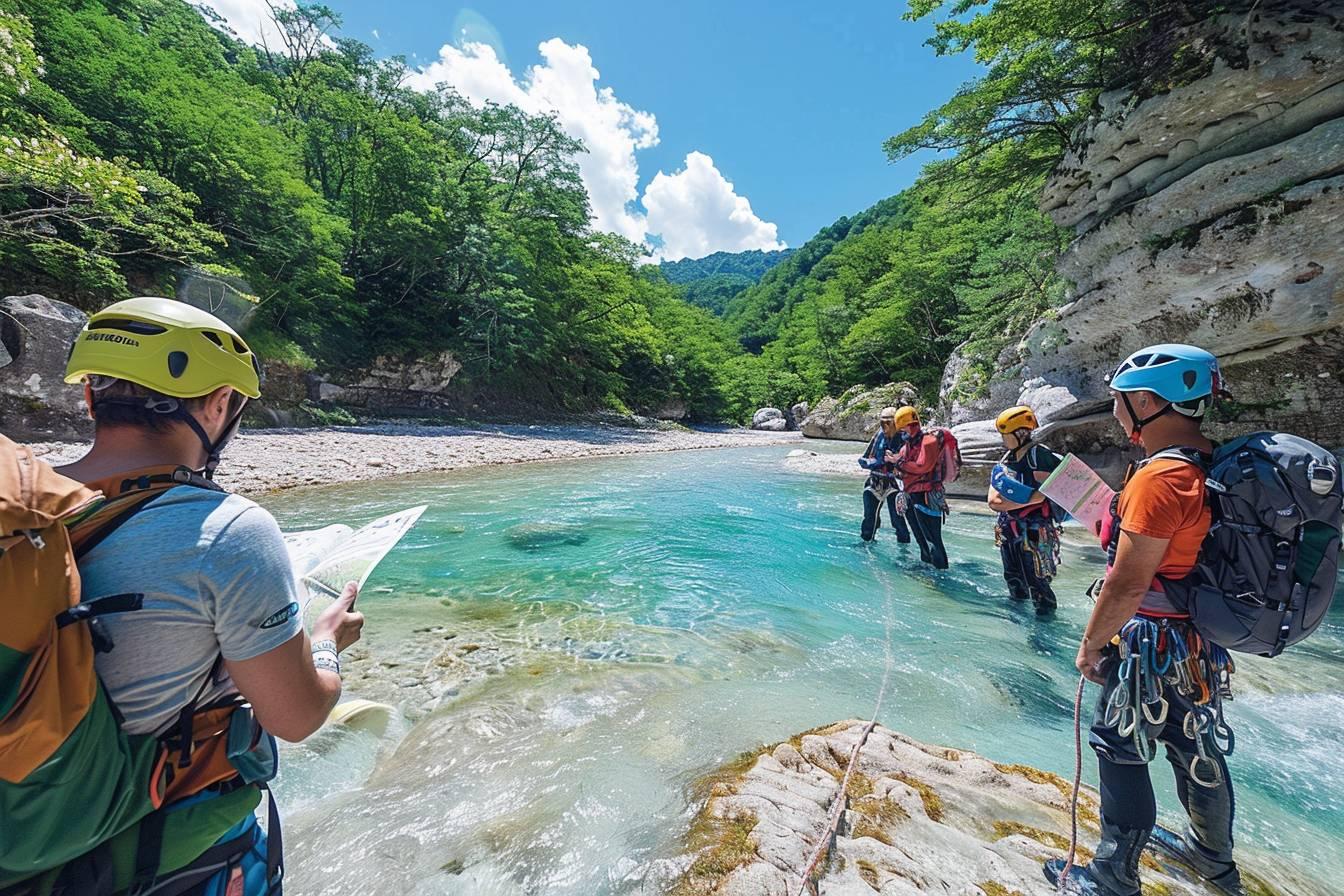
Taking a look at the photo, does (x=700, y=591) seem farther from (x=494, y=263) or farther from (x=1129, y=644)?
(x=494, y=263)

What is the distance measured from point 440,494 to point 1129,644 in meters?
12.6

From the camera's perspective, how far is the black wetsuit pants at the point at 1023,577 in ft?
19.6

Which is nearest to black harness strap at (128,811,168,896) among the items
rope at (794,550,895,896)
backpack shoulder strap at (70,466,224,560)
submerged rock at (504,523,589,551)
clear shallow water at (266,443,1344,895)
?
backpack shoulder strap at (70,466,224,560)

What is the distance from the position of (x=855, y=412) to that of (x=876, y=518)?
2830cm

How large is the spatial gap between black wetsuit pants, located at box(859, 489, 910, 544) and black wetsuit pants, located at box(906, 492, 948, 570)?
561mm

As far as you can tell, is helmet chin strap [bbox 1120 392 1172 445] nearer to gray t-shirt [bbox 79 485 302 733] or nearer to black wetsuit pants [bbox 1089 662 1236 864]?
black wetsuit pants [bbox 1089 662 1236 864]

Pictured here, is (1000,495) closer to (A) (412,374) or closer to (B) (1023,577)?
(B) (1023,577)

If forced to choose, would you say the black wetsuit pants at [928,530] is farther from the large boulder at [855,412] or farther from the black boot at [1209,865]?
the large boulder at [855,412]

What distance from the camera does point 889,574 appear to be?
755cm

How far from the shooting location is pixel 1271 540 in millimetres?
2053

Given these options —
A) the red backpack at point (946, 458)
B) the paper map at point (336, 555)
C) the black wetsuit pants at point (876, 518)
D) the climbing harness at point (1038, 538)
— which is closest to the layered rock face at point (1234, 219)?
the red backpack at point (946, 458)

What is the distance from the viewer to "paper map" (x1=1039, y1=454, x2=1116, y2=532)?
119 inches

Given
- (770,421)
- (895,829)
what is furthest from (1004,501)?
(770,421)

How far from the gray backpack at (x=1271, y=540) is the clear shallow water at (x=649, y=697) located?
5.64 ft
